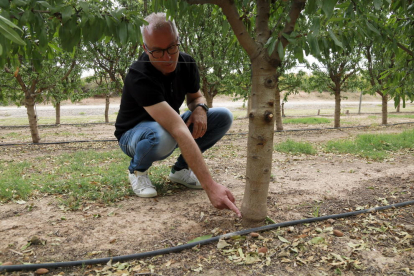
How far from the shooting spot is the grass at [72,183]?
105 inches

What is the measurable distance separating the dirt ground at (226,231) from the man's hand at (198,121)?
1.82 ft

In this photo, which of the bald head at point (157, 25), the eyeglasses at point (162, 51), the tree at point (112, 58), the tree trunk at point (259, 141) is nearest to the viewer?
the tree trunk at point (259, 141)

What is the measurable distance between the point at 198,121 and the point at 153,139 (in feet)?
1.35

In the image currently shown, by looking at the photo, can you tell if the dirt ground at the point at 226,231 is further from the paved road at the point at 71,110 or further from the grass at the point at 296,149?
the paved road at the point at 71,110

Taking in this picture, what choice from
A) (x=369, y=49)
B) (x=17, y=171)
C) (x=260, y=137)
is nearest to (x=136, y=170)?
(x=260, y=137)

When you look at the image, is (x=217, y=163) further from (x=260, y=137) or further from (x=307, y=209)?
(x=260, y=137)

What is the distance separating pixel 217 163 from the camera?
13.5 feet

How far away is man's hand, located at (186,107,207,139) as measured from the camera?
103 inches

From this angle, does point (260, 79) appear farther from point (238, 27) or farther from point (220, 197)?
point (220, 197)

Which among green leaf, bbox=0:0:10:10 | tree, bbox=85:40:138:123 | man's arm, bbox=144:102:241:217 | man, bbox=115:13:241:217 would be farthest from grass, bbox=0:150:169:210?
tree, bbox=85:40:138:123

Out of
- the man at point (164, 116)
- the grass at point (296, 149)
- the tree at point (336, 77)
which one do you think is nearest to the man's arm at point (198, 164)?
the man at point (164, 116)

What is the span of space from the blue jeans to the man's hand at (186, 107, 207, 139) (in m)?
0.19

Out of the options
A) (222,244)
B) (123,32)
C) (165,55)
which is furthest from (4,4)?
(222,244)

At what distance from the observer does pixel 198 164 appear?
5.90 feet
